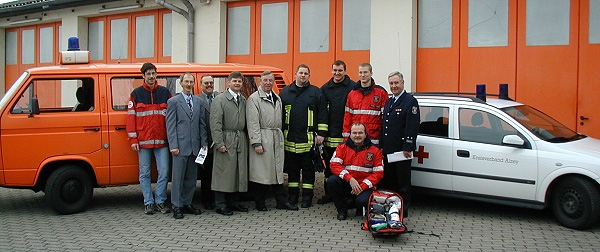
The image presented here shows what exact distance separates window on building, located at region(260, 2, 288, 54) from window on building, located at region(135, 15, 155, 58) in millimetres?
3663

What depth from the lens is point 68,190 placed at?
7969 millimetres

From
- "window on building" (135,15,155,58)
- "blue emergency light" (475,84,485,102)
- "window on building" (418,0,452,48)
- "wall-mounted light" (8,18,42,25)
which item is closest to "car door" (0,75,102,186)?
"blue emergency light" (475,84,485,102)

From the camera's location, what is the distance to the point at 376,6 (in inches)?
485

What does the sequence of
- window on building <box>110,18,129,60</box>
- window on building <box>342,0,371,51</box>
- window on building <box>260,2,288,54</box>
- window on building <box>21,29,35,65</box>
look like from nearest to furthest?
window on building <box>342,0,371,51</box> → window on building <box>260,2,288,54</box> → window on building <box>110,18,129,60</box> → window on building <box>21,29,35,65</box>

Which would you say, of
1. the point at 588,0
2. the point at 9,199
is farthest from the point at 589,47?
the point at 9,199

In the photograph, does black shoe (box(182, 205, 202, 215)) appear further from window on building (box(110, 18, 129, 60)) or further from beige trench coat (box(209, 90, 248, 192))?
window on building (box(110, 18, 129, 60))

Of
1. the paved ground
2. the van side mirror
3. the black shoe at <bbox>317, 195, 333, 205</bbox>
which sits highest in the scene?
the van side mirror

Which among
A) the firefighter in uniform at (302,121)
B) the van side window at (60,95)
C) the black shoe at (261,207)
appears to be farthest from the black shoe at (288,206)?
the van side window at (60,95)

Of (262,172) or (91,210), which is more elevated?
(262,172)

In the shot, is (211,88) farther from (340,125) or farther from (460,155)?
(460,155)

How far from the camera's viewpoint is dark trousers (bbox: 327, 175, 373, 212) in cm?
749

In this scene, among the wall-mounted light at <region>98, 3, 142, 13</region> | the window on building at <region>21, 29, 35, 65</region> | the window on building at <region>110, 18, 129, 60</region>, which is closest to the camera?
the wall-mounted light at <region>98, 3, 142, 13</region>

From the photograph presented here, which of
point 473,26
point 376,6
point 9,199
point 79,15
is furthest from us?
point 79,15

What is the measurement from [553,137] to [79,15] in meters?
14.1
